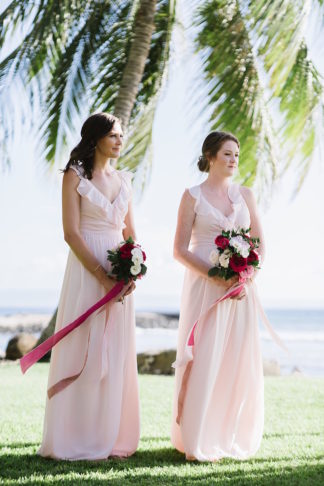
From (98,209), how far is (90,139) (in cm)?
51

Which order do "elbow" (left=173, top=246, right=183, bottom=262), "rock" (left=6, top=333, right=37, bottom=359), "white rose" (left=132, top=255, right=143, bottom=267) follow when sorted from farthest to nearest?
"rock" (left=6, top=333, right=37, bottom=359) < "elbow" (left=173, top=246, right=183, bottom=262) < "white rose" (left=132, top=255, right=143, bottom=267)

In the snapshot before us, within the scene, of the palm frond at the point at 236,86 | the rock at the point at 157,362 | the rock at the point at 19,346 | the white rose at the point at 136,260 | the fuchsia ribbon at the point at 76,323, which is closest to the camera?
the white rose at the point at 136,260

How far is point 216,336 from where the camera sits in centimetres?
486

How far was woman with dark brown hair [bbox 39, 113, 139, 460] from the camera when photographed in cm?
473

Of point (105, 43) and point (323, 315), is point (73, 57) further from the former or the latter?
point (323, 315)

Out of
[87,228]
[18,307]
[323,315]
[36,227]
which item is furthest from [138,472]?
[18,307]

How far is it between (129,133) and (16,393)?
5.05 m

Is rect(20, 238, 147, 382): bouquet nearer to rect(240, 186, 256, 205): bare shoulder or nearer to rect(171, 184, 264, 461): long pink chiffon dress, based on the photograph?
rect(171, 184, 264, 461): long pink chiffon dress

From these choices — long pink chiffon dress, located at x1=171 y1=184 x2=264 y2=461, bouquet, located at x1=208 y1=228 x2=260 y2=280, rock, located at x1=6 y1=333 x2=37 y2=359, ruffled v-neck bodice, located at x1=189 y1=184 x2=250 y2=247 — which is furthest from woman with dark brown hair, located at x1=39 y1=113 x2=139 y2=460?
rock, located at x1=6 y1=333 x2=37 y2=359

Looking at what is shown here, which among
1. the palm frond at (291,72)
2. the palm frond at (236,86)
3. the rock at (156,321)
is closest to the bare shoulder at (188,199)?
the palm frond at (291,72)

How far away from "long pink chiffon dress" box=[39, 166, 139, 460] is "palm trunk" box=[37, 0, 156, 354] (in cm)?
608

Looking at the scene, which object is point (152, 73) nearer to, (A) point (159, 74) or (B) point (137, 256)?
(A) point (159, 74)

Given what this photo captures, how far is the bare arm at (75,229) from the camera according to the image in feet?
15.6

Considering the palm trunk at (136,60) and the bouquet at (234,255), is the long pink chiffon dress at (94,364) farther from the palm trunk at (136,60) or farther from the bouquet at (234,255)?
the palm trunk at (136,60)
